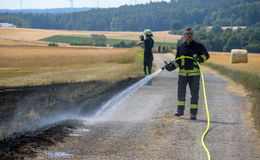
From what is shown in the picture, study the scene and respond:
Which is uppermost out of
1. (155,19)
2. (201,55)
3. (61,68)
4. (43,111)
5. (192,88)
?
(155,19)

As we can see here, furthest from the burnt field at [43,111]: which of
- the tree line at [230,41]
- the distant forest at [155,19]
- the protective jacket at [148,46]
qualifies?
the distant forest at [155,19]

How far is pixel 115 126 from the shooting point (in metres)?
8.95

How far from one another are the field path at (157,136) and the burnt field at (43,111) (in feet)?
1.10

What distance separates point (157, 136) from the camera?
812cm

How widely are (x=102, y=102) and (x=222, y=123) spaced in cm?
387

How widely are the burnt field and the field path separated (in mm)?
336

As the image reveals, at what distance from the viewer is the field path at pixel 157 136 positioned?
690 cm

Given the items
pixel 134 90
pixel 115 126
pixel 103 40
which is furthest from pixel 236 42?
pixel 115 126

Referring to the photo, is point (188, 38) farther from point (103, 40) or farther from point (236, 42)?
point (103, 40)

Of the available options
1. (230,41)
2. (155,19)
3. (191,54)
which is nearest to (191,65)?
(191,54)

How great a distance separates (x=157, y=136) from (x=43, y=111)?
4.65 meters

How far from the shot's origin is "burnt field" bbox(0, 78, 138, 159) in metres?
7.25

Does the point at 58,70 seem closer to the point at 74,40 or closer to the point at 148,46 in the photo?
the point at 148,46

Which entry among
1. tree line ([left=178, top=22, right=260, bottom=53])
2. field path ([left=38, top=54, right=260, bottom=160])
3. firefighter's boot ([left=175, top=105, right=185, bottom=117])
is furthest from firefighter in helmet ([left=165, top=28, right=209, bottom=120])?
tree line ([left=178, top=22, right=260, bottom=53])
